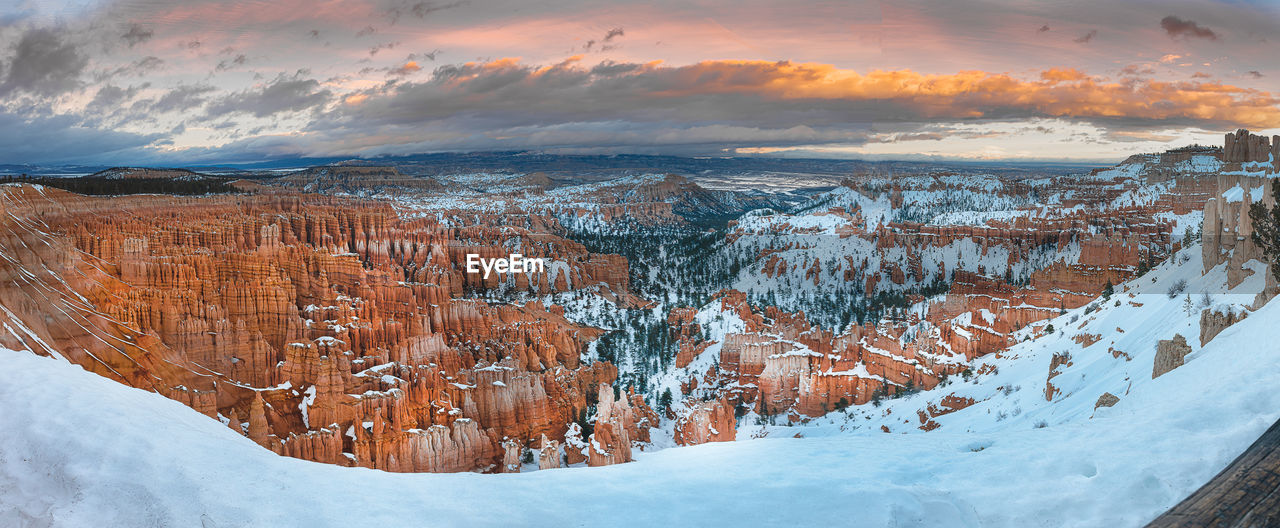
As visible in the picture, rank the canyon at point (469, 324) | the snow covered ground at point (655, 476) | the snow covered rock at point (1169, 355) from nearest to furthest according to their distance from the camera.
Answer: the snow covered ground at point (655, 476) → the snow covered rock at point (1169, 355) → the canyon at point (469, 324)

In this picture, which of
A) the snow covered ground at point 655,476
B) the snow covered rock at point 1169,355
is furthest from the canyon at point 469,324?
the snow covered ground at point 655,476

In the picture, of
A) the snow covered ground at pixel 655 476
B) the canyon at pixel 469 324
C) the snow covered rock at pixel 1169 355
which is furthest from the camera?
the canyon at pixel 469 324

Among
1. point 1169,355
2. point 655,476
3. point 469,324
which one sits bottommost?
point 469,324

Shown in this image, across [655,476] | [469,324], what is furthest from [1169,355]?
[469,324]

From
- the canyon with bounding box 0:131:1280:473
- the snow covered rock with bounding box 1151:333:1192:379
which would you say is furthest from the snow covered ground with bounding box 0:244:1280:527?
the canyon with bounding box 0:131:1280:473

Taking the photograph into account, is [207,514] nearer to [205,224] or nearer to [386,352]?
[386,352]

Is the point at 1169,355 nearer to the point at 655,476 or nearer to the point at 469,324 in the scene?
the point at 655,476

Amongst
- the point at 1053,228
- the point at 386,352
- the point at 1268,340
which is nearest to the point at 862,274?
the point at 1053,228

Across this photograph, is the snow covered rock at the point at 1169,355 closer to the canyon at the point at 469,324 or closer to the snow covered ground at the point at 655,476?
the canyon at the point at 469,324

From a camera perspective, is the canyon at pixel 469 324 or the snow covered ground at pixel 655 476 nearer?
the snow covered ground at pixel 655 476
